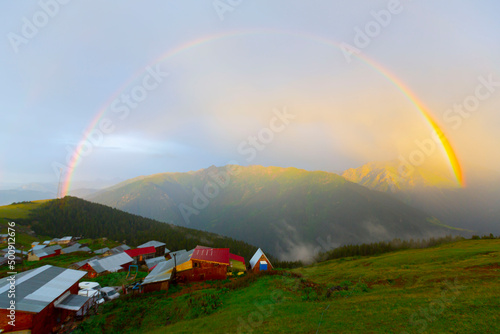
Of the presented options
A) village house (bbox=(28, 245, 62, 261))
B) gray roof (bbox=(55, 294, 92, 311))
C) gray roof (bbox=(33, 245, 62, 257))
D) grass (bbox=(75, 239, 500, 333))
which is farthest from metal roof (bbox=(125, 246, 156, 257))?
gray roof (bbox=(55, 294, 92, 311))

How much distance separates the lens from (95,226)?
495 feet

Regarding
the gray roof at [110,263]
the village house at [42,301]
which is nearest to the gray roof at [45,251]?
the gray roof at [110,263]

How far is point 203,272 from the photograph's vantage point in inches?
1767

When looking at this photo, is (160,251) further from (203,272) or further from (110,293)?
(110,293)

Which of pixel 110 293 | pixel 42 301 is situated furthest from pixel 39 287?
pixel 110 293

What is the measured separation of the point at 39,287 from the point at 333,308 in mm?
33262

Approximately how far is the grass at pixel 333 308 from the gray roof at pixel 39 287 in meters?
5.56

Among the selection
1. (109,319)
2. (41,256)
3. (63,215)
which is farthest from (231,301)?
(63,215)

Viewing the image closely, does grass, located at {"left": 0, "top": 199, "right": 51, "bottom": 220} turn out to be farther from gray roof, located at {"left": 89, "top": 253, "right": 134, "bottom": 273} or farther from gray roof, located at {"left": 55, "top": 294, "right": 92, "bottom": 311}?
gray roof, located at {"left": 55, "top": 294, "right": 92, "bottom": 311}

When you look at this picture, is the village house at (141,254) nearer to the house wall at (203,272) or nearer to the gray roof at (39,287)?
the house wall at (203,272)

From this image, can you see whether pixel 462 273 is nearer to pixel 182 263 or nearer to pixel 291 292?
pixel 291 292

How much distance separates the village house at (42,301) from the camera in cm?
2091

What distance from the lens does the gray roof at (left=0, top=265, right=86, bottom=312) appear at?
21625 mm

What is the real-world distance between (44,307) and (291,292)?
26382mm
